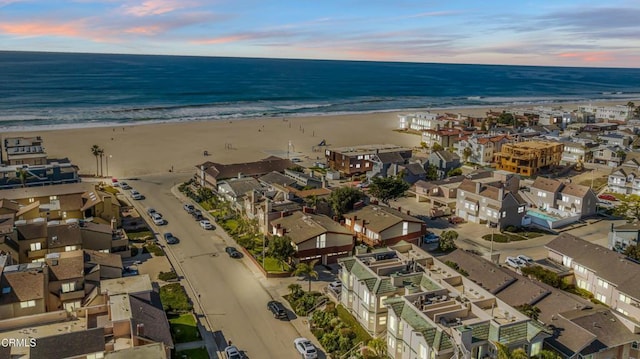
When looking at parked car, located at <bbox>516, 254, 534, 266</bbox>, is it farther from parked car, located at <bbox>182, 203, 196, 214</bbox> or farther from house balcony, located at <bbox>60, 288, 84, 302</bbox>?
house balcony, located at <bbox>60, 288, 84, 302</bbox>

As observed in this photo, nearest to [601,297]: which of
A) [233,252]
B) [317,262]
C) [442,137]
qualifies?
[317,262]

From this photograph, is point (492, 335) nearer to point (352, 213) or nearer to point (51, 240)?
point (352, 213)

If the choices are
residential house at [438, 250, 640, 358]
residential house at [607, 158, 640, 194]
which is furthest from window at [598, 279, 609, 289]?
residential house at [607, 158, 640, 194]

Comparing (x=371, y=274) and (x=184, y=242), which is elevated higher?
(x=371, y=274)

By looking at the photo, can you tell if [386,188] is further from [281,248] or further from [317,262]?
[281,248]

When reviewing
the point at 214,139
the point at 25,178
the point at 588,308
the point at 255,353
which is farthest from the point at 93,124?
the point at 588,308

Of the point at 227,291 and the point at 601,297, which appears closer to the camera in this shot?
the point at 601,297
